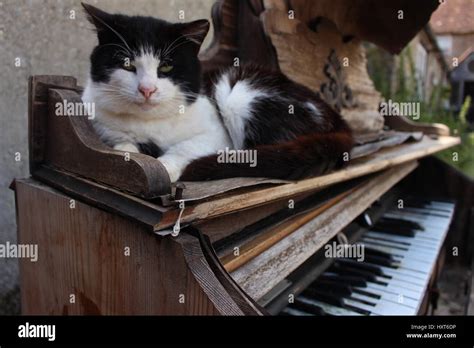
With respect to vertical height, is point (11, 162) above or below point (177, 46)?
below

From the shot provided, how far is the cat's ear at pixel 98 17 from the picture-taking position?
86cm

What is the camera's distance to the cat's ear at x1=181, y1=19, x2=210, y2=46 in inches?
36.7

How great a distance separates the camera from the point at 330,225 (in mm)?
1328

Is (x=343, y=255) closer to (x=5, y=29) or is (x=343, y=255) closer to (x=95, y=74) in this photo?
(x=95, y=74)

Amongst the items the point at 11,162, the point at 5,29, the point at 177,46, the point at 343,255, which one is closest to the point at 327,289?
the point at 343,255

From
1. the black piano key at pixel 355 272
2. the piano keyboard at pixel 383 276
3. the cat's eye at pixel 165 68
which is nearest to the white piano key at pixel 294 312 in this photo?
the piano keyboard at pixel 383 276

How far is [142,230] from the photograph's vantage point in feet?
2.36

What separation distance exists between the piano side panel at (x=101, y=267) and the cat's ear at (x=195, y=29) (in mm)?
465

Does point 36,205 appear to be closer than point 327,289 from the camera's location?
Yes

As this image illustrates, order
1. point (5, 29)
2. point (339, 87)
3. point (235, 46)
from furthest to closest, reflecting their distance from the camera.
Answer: point (339, 87) < point (235, 46) < point (5, 29)

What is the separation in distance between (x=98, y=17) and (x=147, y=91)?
19 centimetres

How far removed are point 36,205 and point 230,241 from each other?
470 millimetres

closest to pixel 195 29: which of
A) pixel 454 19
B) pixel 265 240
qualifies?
pixel 265 240
